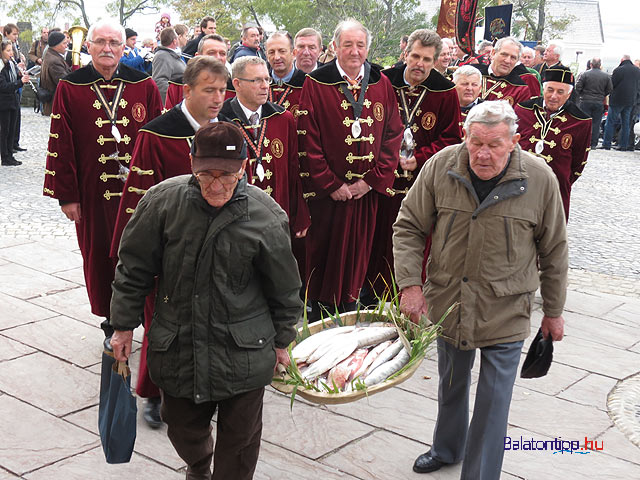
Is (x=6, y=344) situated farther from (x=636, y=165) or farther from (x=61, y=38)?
(x=636, y=165)

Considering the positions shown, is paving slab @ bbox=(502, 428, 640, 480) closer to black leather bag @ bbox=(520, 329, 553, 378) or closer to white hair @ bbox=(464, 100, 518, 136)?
black leather bag @ bbox=(520, 329, 553, 378)

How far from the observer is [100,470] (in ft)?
14.1

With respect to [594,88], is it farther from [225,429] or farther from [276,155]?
[225,429]

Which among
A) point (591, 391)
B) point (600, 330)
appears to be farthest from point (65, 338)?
point (600, 330)

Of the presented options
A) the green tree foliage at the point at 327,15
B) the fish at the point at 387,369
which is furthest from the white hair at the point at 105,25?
the green tree foliage at the point at 327,15

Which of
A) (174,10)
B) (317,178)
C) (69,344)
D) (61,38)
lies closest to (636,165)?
(61,38)

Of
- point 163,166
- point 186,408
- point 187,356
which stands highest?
point 163,166

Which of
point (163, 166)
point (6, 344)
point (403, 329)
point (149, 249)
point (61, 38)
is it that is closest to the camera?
point (149, 249)

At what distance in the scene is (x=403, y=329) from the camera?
414 cm

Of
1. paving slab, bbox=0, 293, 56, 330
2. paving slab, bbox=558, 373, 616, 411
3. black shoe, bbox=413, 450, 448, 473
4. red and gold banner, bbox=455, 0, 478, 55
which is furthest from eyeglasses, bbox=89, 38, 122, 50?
red and gold banner, bbox=455, 0, 478, 55

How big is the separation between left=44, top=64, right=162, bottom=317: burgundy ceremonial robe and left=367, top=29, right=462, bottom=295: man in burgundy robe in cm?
212

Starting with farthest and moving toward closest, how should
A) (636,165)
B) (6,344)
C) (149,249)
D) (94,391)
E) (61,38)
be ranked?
1. (636,165)
2. (61,38)
3. (6,344)
4. (94,391)
5. (149,249)

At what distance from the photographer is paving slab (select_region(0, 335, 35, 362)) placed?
5.77 m

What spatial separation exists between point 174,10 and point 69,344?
146 ft
